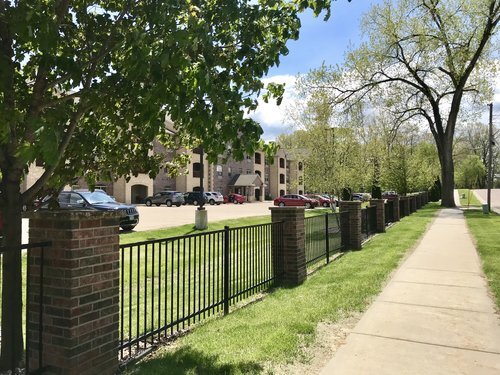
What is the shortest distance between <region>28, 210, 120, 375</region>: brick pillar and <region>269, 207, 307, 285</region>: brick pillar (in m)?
4.62

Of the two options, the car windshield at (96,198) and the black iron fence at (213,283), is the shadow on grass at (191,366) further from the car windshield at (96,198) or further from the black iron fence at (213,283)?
the car windshield at (96,198)

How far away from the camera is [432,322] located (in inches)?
223

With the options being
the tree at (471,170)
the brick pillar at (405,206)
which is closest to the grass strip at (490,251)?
the brick pillar at (405,206)

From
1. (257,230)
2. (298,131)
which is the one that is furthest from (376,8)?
(257,230)

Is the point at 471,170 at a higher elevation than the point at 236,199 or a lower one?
higher

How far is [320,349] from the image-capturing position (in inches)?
186

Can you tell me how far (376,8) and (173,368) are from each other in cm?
3245

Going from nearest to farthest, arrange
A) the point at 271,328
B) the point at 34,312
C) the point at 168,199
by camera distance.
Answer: the point at 34,312 → the point at 271,328 → the point at 168,199

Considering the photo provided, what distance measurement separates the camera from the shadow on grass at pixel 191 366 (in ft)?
13.2

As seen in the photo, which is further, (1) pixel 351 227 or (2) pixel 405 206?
(2) pixel 405 206

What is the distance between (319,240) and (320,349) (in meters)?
6.14

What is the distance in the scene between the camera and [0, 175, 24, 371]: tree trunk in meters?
3.91

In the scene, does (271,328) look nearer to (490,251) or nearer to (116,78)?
(116,78)

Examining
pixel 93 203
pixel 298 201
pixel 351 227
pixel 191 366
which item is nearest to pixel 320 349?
pixel 191 366
